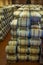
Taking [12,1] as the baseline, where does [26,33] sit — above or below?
below

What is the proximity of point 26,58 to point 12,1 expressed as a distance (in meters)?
11.8

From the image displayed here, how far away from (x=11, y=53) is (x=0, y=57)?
62cm

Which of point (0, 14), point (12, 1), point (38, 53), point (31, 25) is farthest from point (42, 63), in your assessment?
point (12, 1)

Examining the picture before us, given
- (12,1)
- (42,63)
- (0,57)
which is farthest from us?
(12,1)

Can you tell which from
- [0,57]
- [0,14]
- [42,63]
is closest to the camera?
[42,63]

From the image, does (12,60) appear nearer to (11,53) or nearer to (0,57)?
(11,53)

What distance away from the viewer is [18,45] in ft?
15.2

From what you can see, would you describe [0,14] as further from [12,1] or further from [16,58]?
[12,1]

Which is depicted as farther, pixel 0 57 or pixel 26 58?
pixel 0 57

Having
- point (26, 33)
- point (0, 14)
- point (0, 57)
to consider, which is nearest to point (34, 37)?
point (26, 33)

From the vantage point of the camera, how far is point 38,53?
4.55 meters

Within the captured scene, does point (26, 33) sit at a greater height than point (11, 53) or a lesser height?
greater

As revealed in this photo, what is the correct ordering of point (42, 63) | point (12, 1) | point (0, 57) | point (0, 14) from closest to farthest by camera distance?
point (42, 63) < point (0, 57) < point (0, 14) < point (12, 1)

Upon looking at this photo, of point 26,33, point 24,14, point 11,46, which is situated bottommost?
point 11,46
